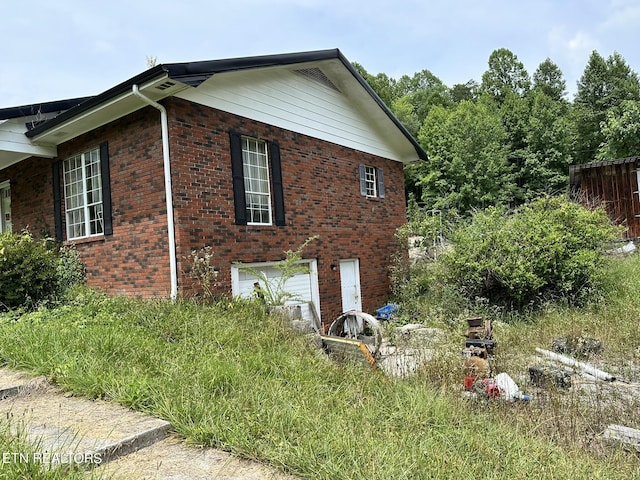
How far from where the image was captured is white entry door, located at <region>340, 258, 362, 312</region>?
36.7ft

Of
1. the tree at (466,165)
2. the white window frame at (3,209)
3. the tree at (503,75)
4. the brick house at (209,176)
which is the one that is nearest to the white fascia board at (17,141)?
the brick house at (209,176)

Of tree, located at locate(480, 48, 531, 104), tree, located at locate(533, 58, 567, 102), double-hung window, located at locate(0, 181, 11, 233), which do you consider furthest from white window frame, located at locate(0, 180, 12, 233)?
tree, located at locate(533, 58, 567, 102)

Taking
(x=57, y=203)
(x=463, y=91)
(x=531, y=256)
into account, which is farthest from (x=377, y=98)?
(x=463, y=91)

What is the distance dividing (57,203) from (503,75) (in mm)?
42255

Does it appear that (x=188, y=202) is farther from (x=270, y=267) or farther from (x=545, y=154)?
(x=545, y=154)

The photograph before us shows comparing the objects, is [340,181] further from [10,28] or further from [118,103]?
[10,28]

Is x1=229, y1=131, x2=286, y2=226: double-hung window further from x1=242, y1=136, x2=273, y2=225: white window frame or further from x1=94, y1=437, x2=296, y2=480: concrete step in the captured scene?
x1=94, y1=437, x2=296, y2=480: concrete step

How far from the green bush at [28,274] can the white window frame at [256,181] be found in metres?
3.81

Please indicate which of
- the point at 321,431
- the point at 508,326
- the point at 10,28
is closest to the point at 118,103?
the point at 10,28

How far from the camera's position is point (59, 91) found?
28156 millimetres

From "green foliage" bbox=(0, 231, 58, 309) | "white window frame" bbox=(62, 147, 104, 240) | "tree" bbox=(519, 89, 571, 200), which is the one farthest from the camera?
"tree" bbox=(519, 89, 571, 200)

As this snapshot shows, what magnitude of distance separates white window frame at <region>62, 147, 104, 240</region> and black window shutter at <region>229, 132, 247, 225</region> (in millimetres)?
2674

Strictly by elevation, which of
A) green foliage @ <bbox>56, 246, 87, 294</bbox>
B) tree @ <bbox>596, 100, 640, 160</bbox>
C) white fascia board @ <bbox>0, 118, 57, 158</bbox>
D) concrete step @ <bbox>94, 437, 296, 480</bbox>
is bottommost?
concrete step @ <bbox>94, 437, 296, 480</bbox>

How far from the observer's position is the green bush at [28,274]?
25.1 feet
